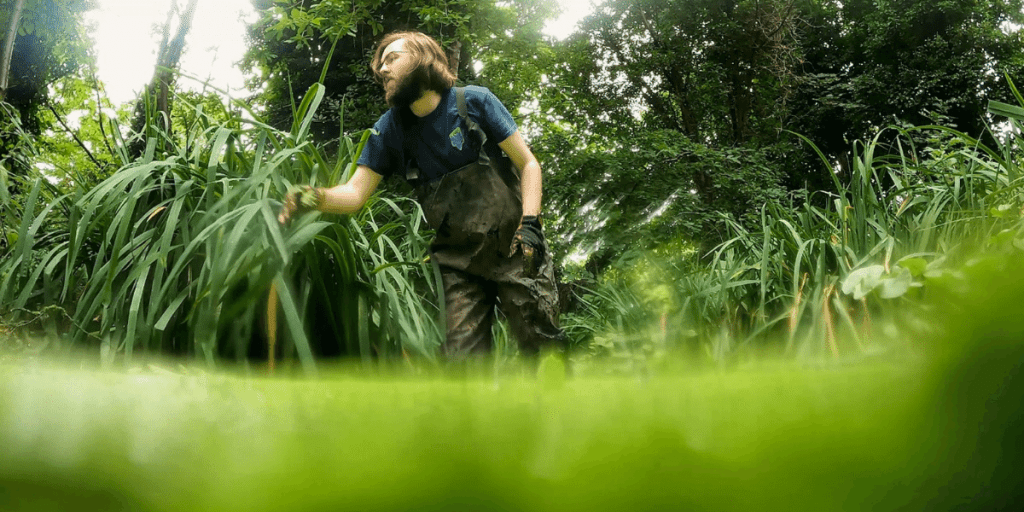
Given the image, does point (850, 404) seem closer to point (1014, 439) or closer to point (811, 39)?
point (1014, 439)

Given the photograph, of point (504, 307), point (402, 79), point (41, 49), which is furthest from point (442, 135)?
point (41, 49)

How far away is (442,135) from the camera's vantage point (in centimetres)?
213

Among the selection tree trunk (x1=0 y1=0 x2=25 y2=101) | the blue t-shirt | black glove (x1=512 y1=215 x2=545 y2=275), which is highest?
tree trunk (x1=0 y1=0 x2=25 y2=101)

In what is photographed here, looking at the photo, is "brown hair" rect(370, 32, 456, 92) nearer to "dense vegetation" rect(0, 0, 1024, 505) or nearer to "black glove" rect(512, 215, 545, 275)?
"dense vegetation" rect(0, 0, 1024, 505)

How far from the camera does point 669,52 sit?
986 centimetres

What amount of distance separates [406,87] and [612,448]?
208 cm

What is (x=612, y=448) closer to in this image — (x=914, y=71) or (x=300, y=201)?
(x=300, y=201)

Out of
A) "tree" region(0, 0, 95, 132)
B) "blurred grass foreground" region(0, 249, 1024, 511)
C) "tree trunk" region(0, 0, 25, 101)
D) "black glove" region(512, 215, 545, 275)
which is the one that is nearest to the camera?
"blurred grass foreground" region(0, 249, 1024, 511)

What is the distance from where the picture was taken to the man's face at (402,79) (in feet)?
6.90

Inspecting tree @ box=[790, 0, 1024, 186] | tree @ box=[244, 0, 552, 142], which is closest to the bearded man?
tree @ box=[244, 0, 552, 142]

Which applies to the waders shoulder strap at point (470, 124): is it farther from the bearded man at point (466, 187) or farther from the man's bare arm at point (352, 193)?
the man's bare arm at point (352, 193)

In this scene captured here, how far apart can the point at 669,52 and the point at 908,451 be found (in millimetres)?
A: 10343

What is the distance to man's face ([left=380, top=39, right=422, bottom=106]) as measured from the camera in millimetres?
2104

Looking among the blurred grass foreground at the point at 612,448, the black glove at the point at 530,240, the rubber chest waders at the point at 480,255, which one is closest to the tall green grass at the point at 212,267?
the rubber chest waders at the point at 480,255
